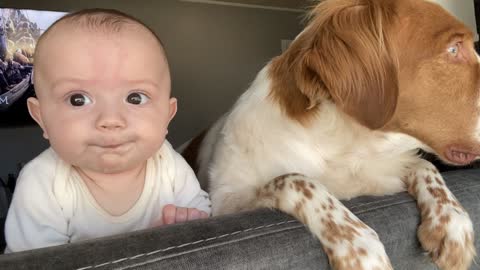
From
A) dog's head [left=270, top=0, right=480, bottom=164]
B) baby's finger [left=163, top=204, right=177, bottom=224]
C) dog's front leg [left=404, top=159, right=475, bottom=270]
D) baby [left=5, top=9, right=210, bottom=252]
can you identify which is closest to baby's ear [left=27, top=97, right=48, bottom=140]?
baby [left=5, top=9, right=210, bottom=252]

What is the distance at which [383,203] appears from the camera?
1036 mm

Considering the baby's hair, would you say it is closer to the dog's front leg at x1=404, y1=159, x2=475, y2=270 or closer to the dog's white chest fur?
the dog's white chest fur

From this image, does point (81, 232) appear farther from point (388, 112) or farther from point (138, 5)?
point (138, 5)

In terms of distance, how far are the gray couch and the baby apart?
323 millimetres

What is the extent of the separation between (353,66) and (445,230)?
0.42 m

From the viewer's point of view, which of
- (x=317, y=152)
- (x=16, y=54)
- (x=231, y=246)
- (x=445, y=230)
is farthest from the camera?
(x=16, y=54)

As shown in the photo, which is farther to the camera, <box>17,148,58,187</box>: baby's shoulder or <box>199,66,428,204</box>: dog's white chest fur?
<box>199,66,428,204</box>: dog's white chest fur

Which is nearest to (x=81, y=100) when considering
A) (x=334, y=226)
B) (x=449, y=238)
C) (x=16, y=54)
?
(x=334, y=226)

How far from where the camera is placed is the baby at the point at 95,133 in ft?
3.34

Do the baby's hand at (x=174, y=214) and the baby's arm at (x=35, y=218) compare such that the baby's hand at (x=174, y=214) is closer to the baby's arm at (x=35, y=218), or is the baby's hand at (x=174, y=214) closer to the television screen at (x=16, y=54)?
the baby's arm at (x=35, y=218)

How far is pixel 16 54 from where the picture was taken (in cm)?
379

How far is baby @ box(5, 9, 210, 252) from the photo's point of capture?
40.1 inches

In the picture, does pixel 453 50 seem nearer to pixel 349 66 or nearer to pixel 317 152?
pixel 349 66

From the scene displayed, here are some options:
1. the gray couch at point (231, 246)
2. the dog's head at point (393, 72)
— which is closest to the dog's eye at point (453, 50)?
the dog's head at point (393, 72)
